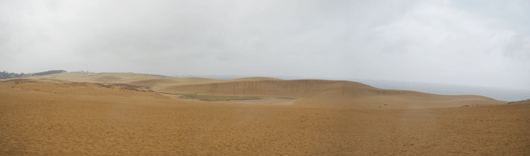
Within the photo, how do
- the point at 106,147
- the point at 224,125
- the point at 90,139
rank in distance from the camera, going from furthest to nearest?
the point at 224,125, the point at 90,139, the point at 106,147

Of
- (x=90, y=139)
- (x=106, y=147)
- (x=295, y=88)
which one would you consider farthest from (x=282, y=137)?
(x=295, y=88)

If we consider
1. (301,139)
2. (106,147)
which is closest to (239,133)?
(301,139)

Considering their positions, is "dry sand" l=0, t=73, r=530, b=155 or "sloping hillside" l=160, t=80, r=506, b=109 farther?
"sloping hillside" l=160, t=80, r=506, b=109

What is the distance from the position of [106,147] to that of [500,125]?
16510 millimetres

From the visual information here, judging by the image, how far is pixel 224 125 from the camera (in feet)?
40.4

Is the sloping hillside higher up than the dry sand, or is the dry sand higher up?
the sloping hillside

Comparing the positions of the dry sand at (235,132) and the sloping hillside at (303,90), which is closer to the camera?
the dry sand at (235,132)

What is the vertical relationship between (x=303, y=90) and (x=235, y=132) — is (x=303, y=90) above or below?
above

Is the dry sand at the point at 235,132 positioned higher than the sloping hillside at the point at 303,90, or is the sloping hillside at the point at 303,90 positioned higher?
the sloping hillside at the point at 303,90

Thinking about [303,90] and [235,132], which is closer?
[235,132]

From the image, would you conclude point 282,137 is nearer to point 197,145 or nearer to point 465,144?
point 197,145

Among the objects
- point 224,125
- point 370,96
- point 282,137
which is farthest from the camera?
point 370,96

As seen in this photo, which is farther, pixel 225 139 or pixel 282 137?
pixel 282 137

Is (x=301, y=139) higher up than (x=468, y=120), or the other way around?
(x=468, y=120)
